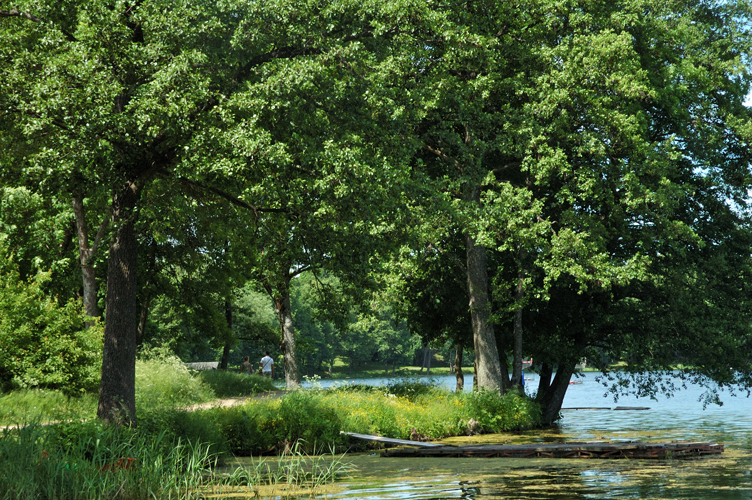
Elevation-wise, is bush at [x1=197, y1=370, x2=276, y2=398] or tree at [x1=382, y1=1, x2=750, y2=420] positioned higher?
tree at [x1=382, y1=1, x2=750, y2=420]

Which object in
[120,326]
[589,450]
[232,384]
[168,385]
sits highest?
[120,326]

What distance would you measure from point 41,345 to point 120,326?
6032mm

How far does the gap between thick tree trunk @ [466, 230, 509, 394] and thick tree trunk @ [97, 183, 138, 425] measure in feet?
42.4

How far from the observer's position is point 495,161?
27.4 m

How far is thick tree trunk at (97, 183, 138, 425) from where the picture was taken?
47.8ft

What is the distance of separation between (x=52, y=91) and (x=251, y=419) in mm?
8993

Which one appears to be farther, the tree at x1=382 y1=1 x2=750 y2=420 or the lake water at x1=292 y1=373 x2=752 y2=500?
the tree at x1=382 y1=1 x2=750 y2=420

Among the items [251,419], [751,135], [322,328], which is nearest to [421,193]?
[251,419]

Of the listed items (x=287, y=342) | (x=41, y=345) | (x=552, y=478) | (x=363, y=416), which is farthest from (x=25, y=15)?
(x=287, y=342)

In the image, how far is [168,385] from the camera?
72.0ft

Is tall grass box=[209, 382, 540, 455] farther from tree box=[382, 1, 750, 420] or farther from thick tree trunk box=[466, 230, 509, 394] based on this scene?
tree box=[382, 1, 750, 420]

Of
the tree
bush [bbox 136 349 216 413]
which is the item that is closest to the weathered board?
the tree

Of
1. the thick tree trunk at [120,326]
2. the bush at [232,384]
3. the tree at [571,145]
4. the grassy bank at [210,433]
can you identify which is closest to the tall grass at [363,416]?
the grassy bank at [210,433]

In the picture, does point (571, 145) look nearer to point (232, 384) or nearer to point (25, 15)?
point (232, 384)
